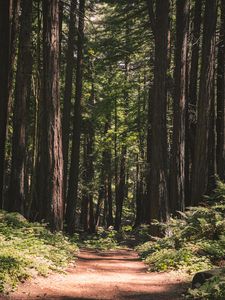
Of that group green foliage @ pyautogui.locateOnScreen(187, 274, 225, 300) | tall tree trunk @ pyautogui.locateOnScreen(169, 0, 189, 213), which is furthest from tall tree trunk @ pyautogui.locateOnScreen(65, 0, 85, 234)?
green foliage @ pyautogui.locateOnScreen(187, 274, 225, 300)

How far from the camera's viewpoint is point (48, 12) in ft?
39.6

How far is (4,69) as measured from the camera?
13945 mm

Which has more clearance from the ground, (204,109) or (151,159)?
(204,109)

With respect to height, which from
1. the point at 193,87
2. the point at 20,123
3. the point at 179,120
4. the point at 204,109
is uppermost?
the point at 193,87

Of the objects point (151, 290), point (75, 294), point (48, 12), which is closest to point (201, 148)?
point (48, 12)

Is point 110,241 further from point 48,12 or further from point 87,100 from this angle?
point 87,100

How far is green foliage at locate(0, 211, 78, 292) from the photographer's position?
6.89m

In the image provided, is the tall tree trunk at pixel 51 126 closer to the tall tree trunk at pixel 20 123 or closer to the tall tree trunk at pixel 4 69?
the tall tree trunk at pixel 20 123

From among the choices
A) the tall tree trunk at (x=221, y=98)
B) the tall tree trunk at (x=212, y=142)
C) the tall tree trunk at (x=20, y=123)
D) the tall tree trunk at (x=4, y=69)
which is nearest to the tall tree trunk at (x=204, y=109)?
the tall tree trunk at (x=221, y=98)

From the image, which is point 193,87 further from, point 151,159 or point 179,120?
point 151,159

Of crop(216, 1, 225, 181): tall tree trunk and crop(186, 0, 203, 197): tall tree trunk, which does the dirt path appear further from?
crop(216, 1, 225, 181): tall tree trunk

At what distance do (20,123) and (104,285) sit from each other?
25.0ft

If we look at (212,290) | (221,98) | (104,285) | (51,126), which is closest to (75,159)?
(221,98)

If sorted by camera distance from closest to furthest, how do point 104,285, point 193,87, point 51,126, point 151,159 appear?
1. point 104,285
2. point 51,126
3. point 151,159
4. point 193,87
